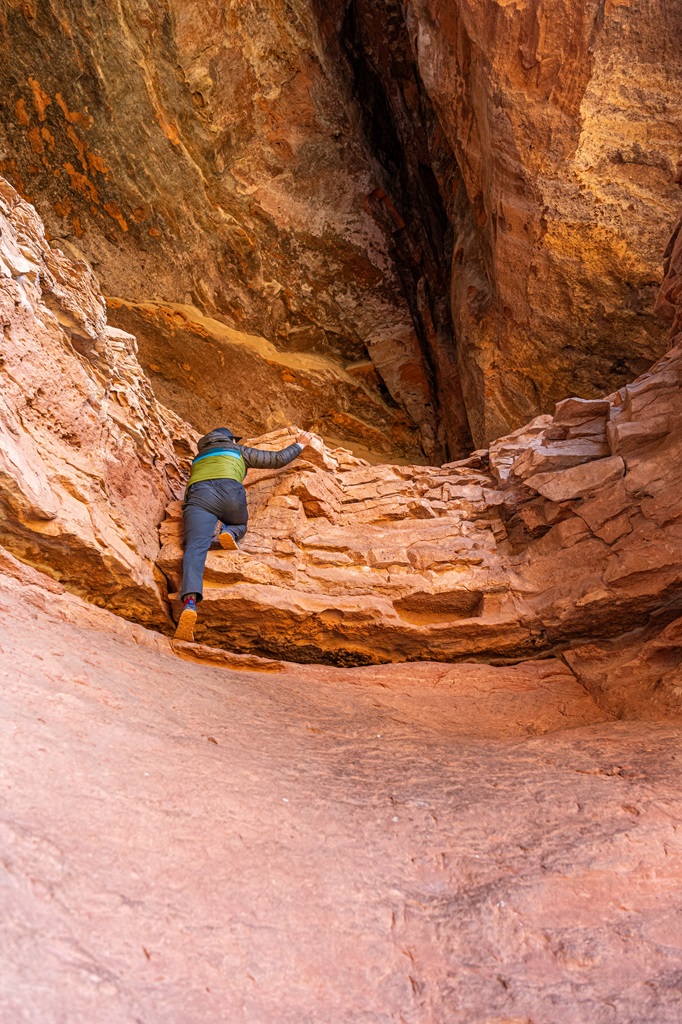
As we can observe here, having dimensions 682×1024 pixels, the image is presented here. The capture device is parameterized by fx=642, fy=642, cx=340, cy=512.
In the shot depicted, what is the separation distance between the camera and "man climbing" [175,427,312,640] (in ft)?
17.8

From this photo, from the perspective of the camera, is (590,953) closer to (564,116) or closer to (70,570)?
(70,570)

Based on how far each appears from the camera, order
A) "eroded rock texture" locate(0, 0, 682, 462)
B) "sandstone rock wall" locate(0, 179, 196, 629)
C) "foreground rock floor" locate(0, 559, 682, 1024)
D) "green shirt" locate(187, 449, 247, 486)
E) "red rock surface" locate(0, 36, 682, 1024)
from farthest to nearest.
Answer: "eroded rock texture" locate(0, 0, 682, 462) < "green shirt" locate(187, 449, 247, 486) < "sandstone rock wall" locate(0, 179, 196, 629) < "red rock surface" locate(0, 36, 682, 1024) < "foreground rock floor" locate(0, 559, 682, 1024)

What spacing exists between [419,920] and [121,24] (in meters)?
12.2

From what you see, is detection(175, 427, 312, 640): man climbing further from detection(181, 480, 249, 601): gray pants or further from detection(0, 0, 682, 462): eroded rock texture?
detection(0, 0, 682, 462): eroded rock texture

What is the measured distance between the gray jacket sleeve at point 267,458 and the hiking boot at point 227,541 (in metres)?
1.21

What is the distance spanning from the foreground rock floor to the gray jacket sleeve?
9.85 ft

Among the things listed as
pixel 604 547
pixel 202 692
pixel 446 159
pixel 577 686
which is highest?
pixel 446 159

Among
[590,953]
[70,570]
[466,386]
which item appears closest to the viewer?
[590,953]

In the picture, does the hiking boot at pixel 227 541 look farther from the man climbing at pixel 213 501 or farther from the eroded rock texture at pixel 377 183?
the eroded rock texture at pixel 377 183

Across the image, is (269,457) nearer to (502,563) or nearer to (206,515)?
(206,515)

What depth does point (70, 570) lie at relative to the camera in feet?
16.1

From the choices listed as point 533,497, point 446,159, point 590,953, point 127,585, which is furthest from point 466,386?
point 590,953

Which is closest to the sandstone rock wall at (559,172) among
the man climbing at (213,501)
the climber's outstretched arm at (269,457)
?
the man climbing at (213,501)

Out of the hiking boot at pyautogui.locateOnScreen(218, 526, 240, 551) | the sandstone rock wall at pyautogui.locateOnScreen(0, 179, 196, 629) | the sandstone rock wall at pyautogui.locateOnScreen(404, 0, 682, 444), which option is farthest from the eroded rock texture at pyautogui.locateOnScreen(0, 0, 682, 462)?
the hiking boot at pyautogui.locateOnScreen(218, 526, 240, 551)
